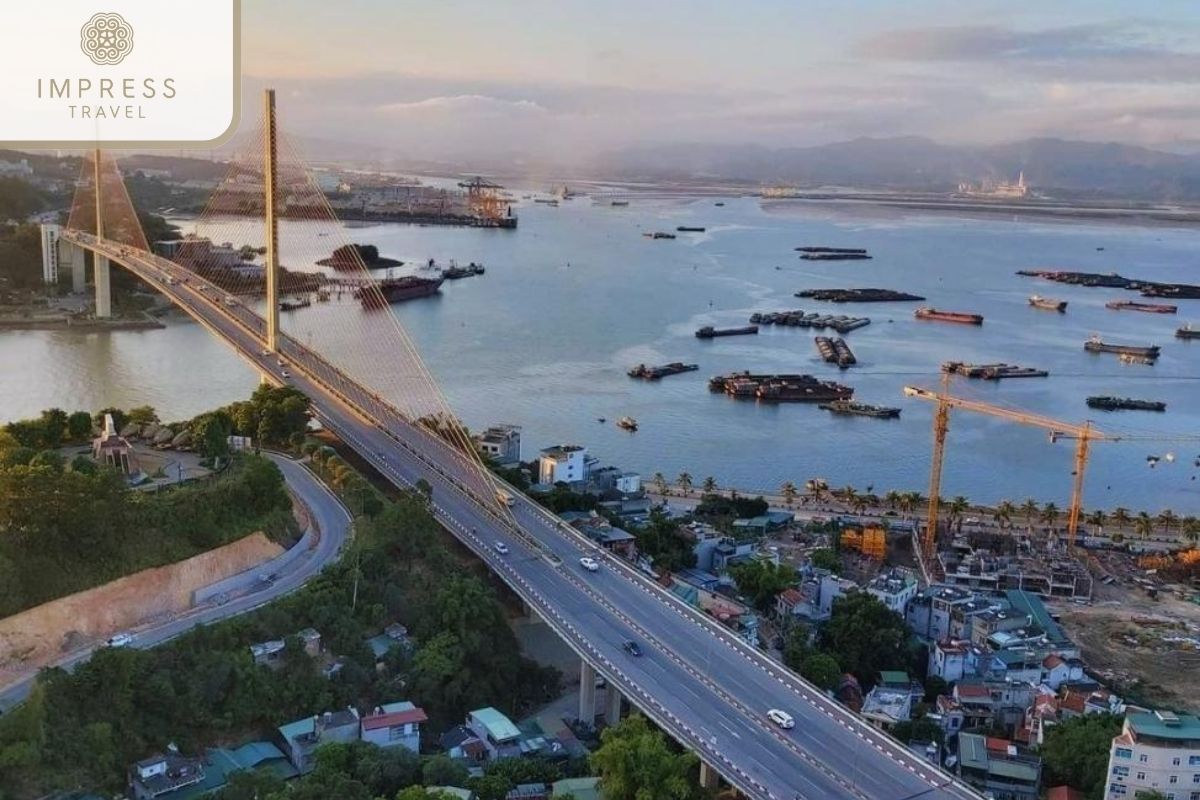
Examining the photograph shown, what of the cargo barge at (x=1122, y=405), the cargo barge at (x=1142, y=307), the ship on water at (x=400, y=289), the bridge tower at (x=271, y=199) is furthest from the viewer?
the cargo barge at (x=1142, y=307)

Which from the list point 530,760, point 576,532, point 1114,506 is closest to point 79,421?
point 576,532

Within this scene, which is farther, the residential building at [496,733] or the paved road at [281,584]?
the residential building at [496,733]

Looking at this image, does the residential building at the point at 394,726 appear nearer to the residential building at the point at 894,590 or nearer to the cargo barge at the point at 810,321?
the residential building at the point at 894,590

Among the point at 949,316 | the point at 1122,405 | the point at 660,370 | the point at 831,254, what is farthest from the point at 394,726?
the point at 831,254

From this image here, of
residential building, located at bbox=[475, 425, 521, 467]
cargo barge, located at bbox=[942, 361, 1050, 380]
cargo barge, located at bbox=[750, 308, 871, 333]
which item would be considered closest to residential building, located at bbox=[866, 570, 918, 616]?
residential building, located at bbox=[475, 425, 521, 467]

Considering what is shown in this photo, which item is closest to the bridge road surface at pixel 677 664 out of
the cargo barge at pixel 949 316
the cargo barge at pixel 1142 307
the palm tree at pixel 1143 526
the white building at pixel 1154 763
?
the white building at pixel 1154 763

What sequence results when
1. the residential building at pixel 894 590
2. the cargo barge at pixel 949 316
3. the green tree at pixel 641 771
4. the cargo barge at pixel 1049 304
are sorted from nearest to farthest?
the green tree at pixel 641 771 → the residential building at pixel 894 590 → the cargo barge at pixel 949 316 → the cargo barge at pixel 1049 304

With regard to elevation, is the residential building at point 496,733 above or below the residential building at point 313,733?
below

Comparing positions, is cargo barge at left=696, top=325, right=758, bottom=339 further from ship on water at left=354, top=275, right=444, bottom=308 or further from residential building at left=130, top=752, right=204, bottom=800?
residential building at left=130, top=752, right=204, bottom=800
